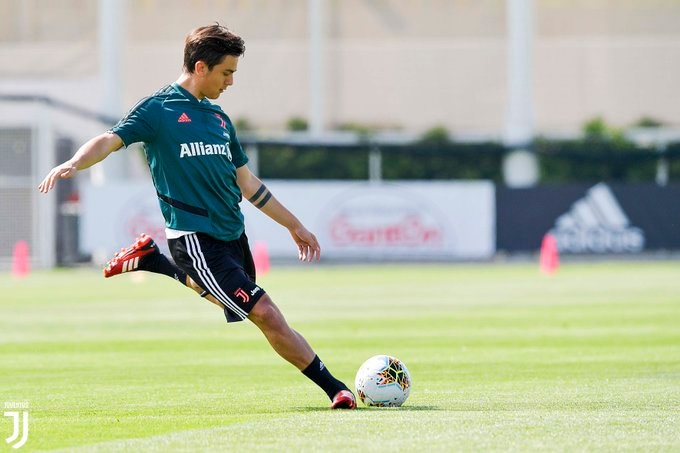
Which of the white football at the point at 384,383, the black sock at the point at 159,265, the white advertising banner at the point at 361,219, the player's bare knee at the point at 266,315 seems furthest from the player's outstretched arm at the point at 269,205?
the white advertising banner at the point at 361,219

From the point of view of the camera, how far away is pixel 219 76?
8.99 meters

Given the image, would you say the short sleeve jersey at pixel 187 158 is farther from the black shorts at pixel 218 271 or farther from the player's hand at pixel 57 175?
the player's hand at pixel 57 175

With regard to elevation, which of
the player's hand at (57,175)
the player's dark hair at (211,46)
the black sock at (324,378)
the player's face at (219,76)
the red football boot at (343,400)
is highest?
the player's dark hair at (211,46)

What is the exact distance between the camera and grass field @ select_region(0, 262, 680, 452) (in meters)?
7.66

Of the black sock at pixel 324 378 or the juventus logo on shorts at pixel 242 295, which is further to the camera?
the black sock at pixel 324 378

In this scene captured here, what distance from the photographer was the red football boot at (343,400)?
29.4 ft

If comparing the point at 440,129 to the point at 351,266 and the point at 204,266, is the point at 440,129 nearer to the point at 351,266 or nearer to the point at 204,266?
the point at 351,266

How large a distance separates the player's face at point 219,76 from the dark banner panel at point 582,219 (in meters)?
30.2

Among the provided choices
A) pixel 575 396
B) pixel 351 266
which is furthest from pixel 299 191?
pixel 575 396

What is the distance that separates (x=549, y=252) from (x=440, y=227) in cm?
614

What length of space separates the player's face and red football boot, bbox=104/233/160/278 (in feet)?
4.29

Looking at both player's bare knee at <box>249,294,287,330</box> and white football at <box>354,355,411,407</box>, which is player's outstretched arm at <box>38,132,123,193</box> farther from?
white football at <box>354,355,411,407</box>

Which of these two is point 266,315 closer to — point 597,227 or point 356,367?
point 356,367

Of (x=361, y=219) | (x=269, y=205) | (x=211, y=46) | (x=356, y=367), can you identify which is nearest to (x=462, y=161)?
(x=361, y=219)
